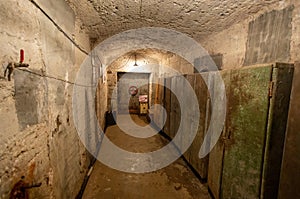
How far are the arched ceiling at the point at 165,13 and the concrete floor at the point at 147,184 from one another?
2.42m

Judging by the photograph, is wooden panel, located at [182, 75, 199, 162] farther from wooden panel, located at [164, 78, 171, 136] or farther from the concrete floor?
wooden panel, located at [164, 78, 171, 136]

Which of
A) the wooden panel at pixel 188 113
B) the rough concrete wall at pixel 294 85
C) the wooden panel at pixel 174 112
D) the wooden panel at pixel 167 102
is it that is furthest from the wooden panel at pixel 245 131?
the wooden panel at pixel 167 102

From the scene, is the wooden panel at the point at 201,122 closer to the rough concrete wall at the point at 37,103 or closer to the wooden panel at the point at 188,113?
the wooden panel at the point at 188,113

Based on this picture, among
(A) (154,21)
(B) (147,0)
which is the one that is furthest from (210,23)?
(B) (147,0)

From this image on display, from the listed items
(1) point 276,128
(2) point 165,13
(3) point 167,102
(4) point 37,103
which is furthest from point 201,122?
(4) point 37,103

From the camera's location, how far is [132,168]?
293 cm

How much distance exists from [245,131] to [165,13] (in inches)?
65.3

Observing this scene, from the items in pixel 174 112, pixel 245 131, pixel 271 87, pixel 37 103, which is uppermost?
pixel 271 87

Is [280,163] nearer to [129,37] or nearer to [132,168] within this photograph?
[132,168]

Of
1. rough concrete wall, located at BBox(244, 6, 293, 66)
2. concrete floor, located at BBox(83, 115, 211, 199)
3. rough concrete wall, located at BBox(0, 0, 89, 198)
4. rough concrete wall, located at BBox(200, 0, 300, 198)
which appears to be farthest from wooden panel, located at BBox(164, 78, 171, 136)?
rough concrete wall, located at BBox(0, 0, 89, 198)

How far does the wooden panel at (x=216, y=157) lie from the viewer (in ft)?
6.14

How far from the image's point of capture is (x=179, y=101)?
3.45 meters

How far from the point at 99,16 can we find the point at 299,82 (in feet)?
7.38

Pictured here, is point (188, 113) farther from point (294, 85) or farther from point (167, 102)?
point (294, 85)
